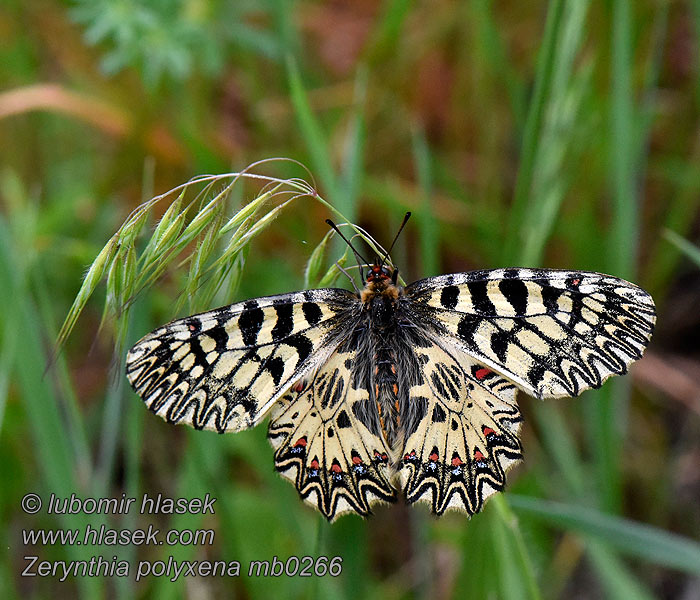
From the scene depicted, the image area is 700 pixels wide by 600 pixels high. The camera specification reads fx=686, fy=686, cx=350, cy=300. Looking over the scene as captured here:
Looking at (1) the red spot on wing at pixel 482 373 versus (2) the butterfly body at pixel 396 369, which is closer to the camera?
(2) the butterfly body at pixel 396 369

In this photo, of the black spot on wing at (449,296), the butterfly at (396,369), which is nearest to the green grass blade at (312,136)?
the butterfly at (396,369)

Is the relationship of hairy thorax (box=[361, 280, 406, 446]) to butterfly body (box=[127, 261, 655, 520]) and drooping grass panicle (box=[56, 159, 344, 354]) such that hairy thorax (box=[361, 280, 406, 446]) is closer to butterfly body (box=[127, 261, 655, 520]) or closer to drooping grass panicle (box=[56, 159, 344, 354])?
butterfly body (box=[127, 261, 655, 520])

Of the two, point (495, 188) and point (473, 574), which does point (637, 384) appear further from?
point (473, 574)

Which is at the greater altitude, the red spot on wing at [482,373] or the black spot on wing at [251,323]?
the black spot on wing at [251,323]

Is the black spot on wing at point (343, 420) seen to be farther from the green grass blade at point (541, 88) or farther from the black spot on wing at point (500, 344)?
the green grass blade at point (541, 88)

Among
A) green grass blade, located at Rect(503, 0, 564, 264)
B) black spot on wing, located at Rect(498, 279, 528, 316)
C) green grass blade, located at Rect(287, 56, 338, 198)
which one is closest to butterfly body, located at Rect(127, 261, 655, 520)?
black spot on wing, located at Rect(498, 279, 528, 316)

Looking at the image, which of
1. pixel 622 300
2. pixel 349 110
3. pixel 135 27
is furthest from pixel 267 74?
pixel 622 300
